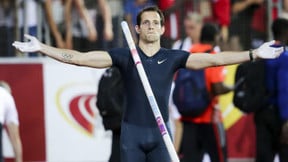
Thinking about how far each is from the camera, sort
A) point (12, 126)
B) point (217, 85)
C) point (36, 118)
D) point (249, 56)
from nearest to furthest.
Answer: point (249, 56) < point (12, 126) < point (217, 85) < point (36, 118)

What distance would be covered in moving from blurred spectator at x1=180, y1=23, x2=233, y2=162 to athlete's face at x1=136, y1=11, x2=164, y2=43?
2.26m

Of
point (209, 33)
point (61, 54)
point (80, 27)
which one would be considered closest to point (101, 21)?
point (80, 27)

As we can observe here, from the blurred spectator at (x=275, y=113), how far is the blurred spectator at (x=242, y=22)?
2527mm

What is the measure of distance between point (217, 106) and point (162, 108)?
9.21 feet

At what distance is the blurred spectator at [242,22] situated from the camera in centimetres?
1255

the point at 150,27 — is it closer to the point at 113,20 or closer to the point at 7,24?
the point at 113,20

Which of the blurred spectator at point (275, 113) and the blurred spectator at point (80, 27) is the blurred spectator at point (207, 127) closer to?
the blurred spectator at point (275, 113)

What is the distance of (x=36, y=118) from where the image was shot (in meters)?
12.1

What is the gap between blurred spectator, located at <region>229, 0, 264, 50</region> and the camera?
12555 mm

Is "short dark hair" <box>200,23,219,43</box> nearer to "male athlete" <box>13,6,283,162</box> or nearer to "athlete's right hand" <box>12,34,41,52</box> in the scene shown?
"male athlete" <box>13,6,283,162</box>

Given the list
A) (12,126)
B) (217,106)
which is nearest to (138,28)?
(12,126)

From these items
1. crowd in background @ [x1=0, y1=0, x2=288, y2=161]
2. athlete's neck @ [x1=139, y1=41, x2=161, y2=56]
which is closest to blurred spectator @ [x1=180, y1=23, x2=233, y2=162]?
crowd in background @ [x1=0, y1=0, x2=288, y2=161]

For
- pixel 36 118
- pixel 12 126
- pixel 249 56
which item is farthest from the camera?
pixel 36 118

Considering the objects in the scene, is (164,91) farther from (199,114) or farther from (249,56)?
(199,114)
